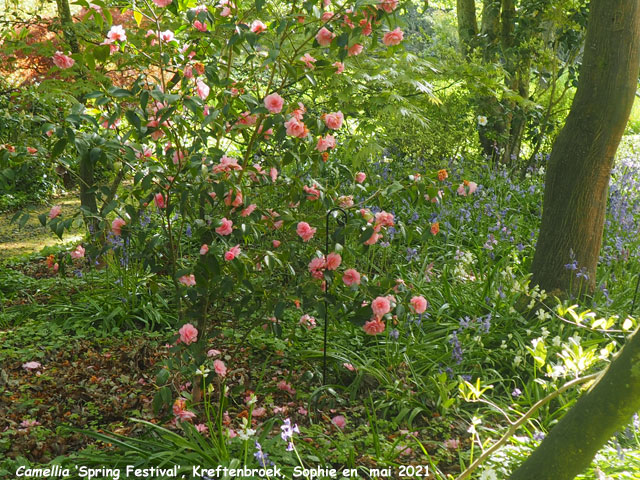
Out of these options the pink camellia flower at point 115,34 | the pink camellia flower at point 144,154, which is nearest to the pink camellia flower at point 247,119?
the pink camellia flower at point 144,154

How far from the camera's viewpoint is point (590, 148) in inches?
134

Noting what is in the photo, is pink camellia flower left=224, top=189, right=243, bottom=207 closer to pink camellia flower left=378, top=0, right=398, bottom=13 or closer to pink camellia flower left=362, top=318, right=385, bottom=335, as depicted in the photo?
pink camellia flower left=362, top=318, right=385, bottom=335

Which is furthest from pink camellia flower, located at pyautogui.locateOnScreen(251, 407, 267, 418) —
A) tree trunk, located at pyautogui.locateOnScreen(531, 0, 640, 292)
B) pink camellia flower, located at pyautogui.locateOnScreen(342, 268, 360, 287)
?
tree trunk, located at pyautogui.locateOnScreen(531, 0, 640, 292)

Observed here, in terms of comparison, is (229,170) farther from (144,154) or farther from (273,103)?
(144,154)

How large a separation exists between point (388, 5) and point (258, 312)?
165 centimetres

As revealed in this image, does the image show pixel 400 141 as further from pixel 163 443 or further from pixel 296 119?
pixel 163 443

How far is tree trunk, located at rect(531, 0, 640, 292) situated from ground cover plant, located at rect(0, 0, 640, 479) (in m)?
0.15

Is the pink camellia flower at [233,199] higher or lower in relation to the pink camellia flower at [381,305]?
higher

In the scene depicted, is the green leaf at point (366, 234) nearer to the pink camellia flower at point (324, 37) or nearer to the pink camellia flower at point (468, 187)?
the pink camellia flower at point (468, 187)

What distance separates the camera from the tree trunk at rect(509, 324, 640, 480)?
130 cm

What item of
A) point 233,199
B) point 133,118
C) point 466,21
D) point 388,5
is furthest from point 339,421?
point 466,21

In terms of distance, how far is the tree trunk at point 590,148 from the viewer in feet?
10.9

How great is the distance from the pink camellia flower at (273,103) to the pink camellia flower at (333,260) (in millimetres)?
641

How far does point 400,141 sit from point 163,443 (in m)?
5.00
